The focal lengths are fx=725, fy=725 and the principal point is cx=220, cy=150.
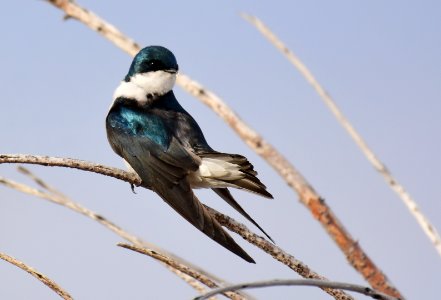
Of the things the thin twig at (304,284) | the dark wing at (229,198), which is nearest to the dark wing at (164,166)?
the dark wing at (229,198)

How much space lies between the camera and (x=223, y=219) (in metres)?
1.46

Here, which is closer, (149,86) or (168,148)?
(168,148)

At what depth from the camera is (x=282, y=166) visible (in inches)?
49.7

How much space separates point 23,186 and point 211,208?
438 mm

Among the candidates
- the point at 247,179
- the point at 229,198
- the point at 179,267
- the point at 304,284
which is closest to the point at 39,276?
the point at 179,267

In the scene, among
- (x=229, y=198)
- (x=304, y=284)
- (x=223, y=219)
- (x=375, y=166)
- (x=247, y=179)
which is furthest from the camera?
(x=229, y=198)

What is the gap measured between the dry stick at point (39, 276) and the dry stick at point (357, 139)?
1.93 ft

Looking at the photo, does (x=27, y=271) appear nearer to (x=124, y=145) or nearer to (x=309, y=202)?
(x=309, y=202)

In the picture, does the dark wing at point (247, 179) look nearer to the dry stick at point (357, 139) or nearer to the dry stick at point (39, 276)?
the dry stick at point (357, 139)

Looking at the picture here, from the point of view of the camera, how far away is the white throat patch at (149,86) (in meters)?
2.41

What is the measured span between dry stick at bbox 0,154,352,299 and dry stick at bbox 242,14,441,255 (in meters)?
0.19

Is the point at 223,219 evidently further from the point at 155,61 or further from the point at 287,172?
the point at 155,61

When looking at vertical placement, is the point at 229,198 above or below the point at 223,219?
above

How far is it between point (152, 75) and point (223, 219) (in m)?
1.08
